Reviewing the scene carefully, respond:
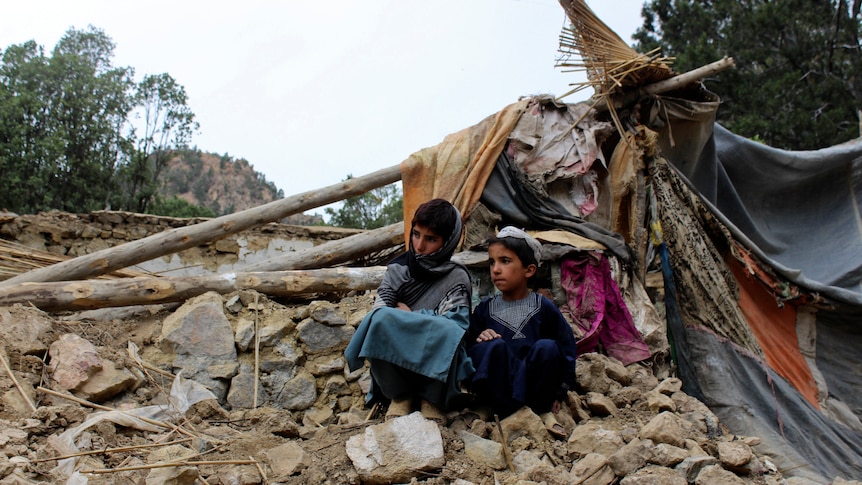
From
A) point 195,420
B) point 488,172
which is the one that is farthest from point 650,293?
point 195,420

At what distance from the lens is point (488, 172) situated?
13.6 ft

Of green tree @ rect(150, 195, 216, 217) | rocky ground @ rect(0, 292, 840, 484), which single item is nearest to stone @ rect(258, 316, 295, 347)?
rocky ground @ rect(0, 292, 840, 484)

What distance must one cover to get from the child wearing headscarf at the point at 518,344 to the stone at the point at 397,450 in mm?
300

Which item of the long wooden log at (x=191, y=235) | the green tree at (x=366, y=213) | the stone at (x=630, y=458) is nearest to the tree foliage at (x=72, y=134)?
the green tree at (x=366, y=213)

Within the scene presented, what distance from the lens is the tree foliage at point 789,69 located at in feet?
40.9

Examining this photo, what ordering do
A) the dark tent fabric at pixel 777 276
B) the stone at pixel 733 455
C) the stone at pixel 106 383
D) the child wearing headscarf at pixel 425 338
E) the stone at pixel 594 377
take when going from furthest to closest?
the dark tent fabric at pixel 777 276 < the stone at pixel 594 377 < the stone at pixel 106 383 < the child wearing headscarf at pixel 425 338 < the stone at pixel 733 455

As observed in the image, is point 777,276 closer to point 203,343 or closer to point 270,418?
point 270,418

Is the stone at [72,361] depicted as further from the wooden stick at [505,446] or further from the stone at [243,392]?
the wooden stick at [505,446]

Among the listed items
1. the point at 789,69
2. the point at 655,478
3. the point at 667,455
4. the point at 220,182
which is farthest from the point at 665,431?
the point at 220,182

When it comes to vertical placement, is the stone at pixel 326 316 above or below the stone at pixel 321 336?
above

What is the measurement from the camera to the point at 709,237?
448 centimetres

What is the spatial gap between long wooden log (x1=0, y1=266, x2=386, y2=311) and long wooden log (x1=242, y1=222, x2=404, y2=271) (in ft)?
2.36

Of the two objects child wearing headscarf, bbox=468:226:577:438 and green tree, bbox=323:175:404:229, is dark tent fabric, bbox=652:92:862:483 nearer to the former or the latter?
child wearing headscarf, bbox=468:226:577:438

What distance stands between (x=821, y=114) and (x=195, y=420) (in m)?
13.5
